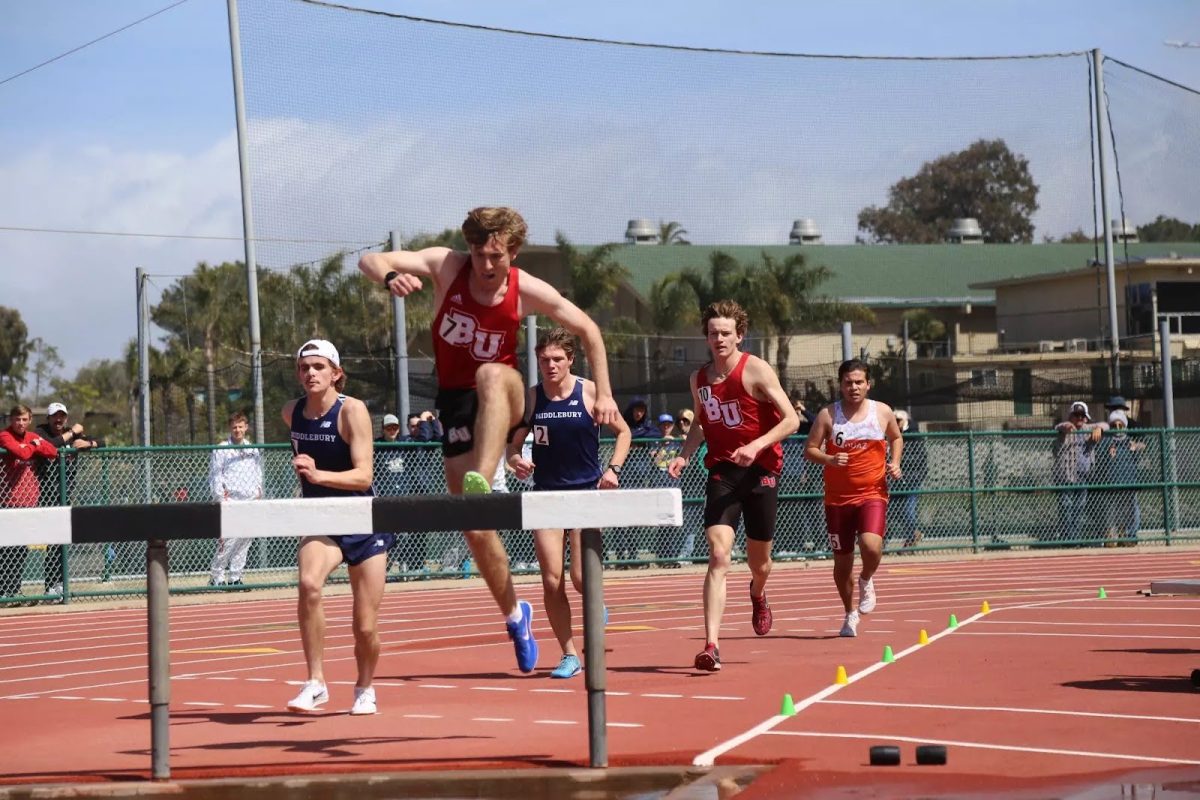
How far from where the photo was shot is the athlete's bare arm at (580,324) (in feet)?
26.4

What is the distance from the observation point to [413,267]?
7.91m

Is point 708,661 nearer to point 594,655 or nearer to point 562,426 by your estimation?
point 562,426

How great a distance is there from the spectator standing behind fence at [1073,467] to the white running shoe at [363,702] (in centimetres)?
1556

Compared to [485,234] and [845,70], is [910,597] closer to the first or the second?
[485,234]

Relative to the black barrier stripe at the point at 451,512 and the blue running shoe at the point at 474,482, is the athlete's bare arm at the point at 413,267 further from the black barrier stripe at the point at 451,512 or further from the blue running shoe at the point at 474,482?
the black barrier stripe at the point at 451,512

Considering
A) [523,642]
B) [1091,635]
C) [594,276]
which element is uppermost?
[594,276]

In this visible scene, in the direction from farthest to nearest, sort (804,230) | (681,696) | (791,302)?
(791,302) < (804,230) < (681,696)

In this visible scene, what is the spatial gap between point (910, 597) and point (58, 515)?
34.2 feet

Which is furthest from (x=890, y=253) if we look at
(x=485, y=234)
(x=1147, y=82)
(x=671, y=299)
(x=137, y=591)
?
(x=485, y=234)

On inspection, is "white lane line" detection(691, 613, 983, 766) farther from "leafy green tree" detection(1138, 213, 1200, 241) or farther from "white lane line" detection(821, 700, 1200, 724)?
"leafy green tree" detection(1138, 213, 1200, 241)

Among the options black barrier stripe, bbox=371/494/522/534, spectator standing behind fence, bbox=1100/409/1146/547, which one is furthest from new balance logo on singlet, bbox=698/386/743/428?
spectator standing behind fence, bbox=1100/409/1146/547

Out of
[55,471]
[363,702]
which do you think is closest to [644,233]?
[55,471]

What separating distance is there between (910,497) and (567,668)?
41.7 feet

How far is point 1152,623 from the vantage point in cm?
1180
